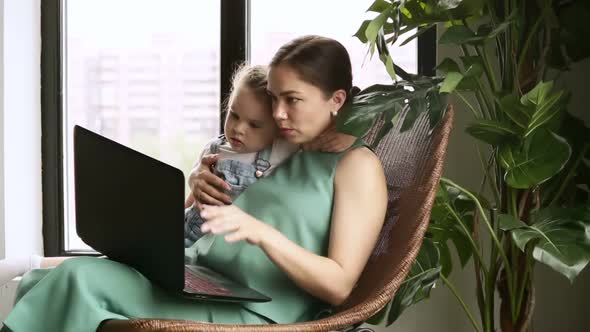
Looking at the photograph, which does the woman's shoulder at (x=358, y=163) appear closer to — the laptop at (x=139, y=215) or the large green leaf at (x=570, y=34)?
the laptop at (x=139, y=215)

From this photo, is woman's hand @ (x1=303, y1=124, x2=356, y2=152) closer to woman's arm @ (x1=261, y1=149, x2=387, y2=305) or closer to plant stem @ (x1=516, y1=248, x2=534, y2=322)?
woman's arm @ (x1=261, y1=149, x2=387, y2=305)

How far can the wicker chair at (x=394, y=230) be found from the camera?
150 cm

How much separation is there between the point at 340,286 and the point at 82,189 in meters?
0.54

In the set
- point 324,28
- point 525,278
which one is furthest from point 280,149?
point 324,28

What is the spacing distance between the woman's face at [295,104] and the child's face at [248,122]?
6 centimetres

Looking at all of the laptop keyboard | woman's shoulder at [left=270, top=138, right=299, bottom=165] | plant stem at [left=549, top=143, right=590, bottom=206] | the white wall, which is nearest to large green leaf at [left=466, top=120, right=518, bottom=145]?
plant stem at [left=549, top=143, right=590, bottom=206]

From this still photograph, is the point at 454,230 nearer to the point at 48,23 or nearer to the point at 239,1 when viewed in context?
the point at 239,1

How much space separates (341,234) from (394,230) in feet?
0.58

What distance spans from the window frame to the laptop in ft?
3.71

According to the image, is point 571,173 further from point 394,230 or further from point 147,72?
point 147,72

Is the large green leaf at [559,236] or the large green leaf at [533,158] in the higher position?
the large green leaf at [533,158]

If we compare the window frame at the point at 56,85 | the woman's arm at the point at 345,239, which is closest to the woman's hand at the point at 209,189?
the woman's arm at the point at 345,239

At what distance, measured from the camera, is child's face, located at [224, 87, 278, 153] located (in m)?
1.85

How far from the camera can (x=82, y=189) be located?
177 cm
